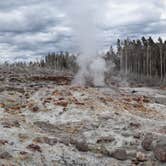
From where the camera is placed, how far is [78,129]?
17969 millimetres

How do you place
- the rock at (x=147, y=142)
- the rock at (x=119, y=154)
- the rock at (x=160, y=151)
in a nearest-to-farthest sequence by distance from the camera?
the rock at (x=160, y=151) → the rock at (x=119, y=154) → the rock at (x=147, y=142)

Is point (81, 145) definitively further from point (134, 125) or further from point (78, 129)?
point (134, 125)

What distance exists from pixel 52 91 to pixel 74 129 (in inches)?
218

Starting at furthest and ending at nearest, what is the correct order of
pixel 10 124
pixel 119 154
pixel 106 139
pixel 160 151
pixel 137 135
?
pixel 10 124 < pixel 137 135 < pixel 106 139 < pixel 119 154 < pixel 160 151

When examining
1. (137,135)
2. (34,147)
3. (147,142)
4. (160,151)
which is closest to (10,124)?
(34,147)

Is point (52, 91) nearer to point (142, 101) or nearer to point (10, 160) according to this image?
point (142, 101)

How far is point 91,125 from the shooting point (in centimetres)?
1836

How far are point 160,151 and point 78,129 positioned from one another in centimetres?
478

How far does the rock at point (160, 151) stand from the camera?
14.0 metres

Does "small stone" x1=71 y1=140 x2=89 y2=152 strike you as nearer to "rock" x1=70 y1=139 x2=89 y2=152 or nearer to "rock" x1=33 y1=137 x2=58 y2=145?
"rock" x1=70 y1=139 x2=89 y2=152

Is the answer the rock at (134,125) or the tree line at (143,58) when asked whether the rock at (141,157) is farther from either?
the tree line at (143,58)

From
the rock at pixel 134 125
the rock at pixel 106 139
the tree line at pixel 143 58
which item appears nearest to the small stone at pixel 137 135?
the rock at pixel 106 139

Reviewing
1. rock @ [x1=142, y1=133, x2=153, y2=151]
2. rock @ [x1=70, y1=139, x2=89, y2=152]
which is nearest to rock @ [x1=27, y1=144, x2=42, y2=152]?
rock @ [x1=70, y1=139, x2=89, y2=152]

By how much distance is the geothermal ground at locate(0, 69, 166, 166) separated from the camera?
14.3 m
